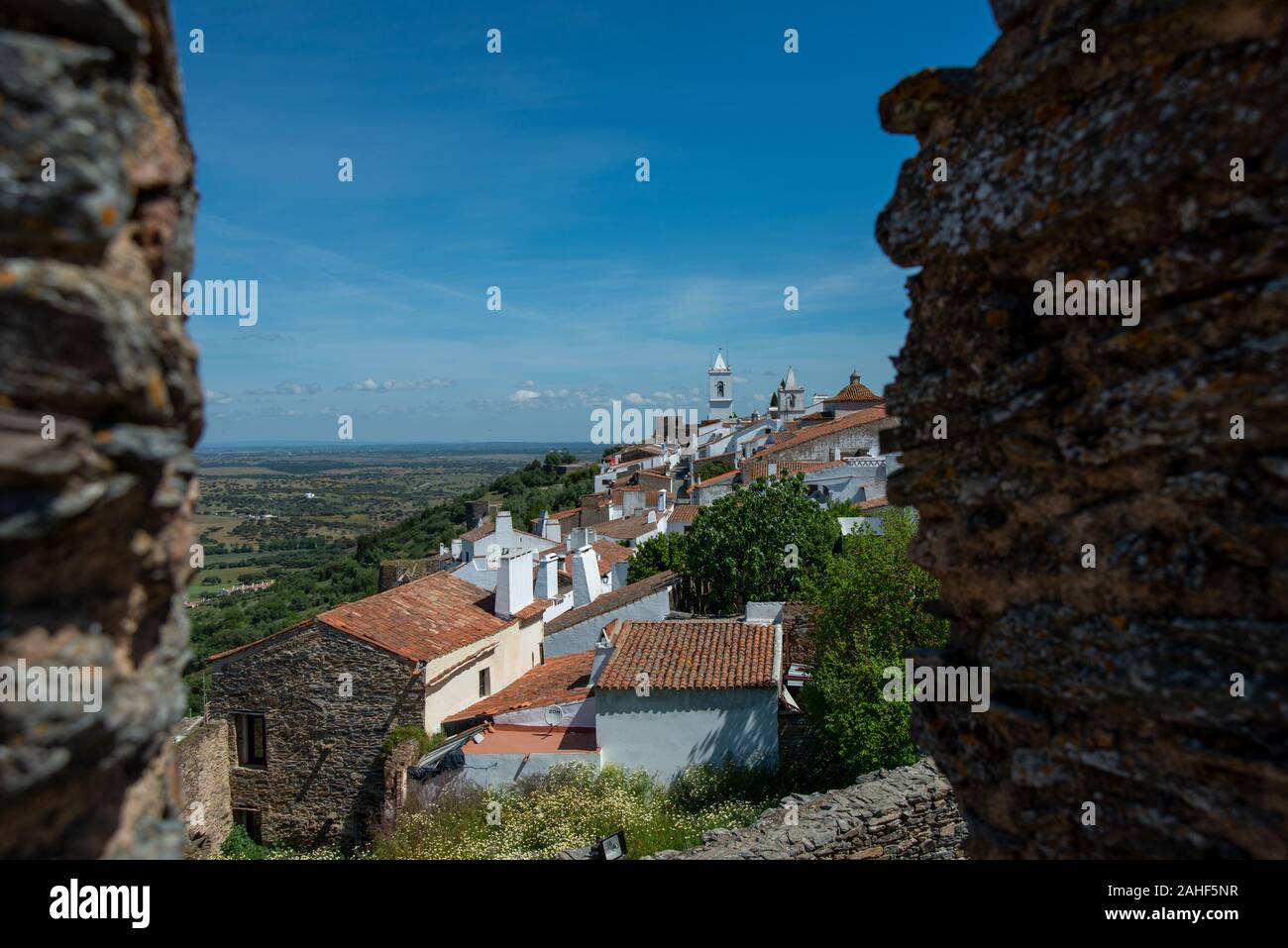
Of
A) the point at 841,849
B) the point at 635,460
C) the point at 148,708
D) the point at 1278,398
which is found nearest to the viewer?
the point at 148,708

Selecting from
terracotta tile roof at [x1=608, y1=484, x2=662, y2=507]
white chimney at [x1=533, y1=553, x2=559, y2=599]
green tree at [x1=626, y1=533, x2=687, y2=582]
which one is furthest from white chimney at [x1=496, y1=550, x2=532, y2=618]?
terracotta tile roof at [x1=608, y1=484, x2=662, y2=507]

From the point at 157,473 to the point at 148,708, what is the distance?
643mm

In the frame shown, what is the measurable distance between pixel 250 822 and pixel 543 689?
600 centimetres

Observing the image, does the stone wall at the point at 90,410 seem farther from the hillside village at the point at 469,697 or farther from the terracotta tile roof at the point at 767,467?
the terracotta tile roof at the point at 767,467

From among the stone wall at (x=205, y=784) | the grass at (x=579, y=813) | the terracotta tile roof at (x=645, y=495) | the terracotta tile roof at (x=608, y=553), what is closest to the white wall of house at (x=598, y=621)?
the grass at (x=579, y=813)

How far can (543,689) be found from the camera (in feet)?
55.5

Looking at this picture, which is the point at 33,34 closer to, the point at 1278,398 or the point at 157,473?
the point at 157,473

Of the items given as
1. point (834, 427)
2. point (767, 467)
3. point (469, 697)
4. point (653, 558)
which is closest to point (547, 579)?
point (653, 558)

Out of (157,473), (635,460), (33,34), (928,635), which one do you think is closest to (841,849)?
(928,635)

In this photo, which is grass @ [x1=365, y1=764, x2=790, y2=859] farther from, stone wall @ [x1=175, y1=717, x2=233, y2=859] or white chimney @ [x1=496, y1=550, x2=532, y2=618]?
white chimney @ [x1=496, y1=550, x2=532, y2=618]

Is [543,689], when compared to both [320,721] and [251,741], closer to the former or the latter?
[320,721]

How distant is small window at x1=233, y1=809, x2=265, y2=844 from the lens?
16.2 meters
